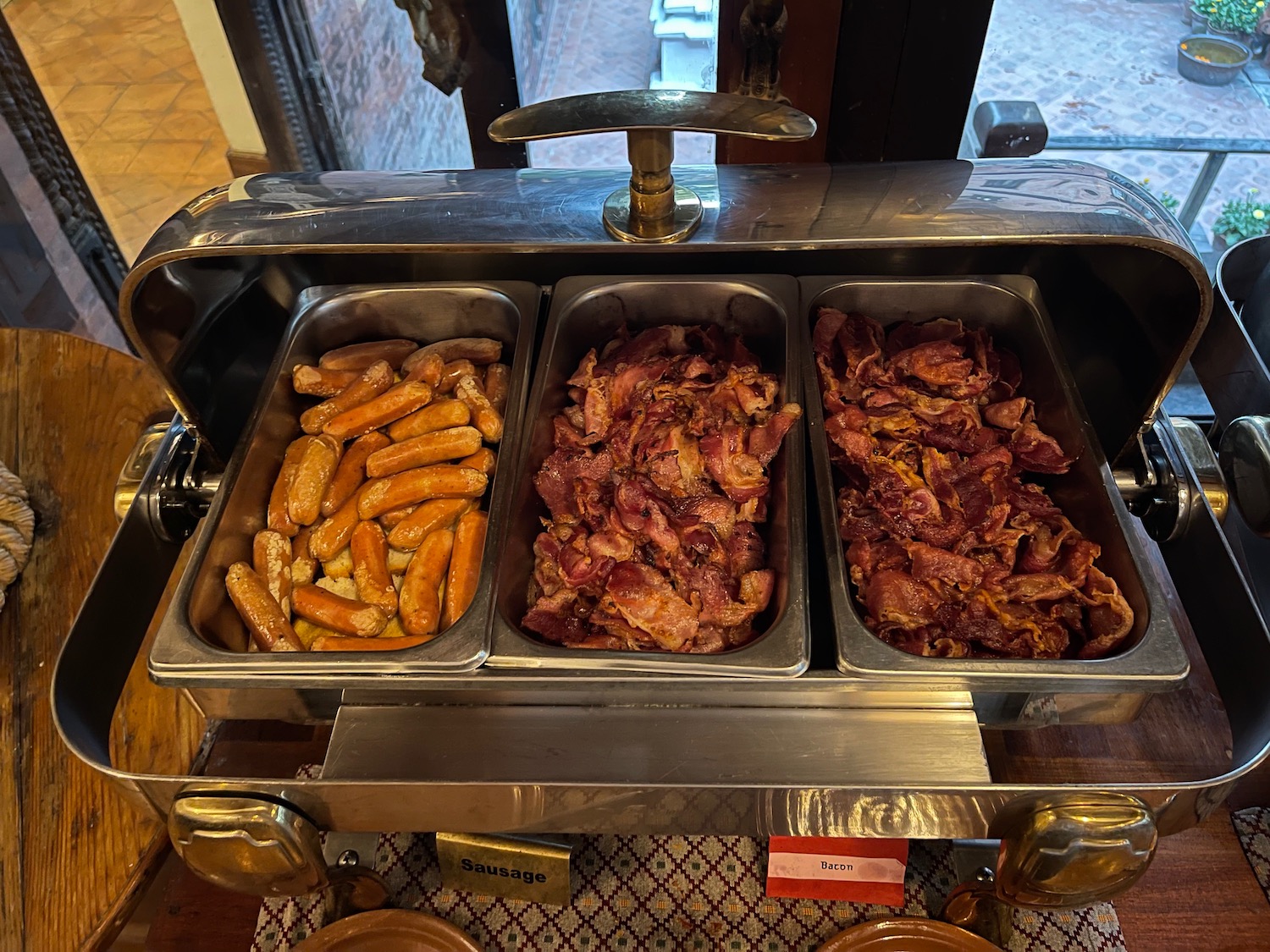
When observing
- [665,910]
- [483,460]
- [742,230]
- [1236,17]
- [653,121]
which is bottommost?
[665,910]

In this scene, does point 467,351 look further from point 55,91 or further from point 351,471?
point 55,91

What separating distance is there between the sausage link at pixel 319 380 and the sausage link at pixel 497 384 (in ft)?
0.80

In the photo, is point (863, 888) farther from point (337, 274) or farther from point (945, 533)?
point (337, 274)

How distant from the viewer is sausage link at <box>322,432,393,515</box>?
53.6 inches

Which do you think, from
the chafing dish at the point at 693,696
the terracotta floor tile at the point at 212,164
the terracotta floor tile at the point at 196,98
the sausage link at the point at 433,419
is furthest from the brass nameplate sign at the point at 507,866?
the terracotta floor tile at the point at 196,98

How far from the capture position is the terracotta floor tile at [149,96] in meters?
3.27

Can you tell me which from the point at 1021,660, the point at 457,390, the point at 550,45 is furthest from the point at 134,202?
the point at 1021,660

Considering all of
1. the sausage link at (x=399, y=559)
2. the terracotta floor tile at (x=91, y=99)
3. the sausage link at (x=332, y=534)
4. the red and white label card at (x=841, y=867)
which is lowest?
the red and white label card at (x=841, y=867)

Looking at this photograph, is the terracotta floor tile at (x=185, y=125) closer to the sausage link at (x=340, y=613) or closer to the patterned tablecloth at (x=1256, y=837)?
the sausage link at (x=340, y=613)

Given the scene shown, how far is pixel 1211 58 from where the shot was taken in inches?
81.1

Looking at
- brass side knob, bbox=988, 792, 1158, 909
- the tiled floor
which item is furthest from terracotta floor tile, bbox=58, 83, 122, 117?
brass side knob, bbox=988, 792, 1158, 909

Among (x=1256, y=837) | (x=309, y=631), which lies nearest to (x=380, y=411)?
(x=309, y=631)

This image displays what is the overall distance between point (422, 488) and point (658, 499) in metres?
0.39

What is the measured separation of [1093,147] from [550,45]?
1442 millimetres
